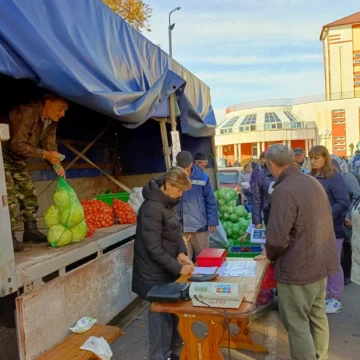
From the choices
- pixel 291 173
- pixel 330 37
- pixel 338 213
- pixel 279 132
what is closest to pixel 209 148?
pixel 338 213

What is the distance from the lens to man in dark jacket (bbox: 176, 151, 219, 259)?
16.6 feet

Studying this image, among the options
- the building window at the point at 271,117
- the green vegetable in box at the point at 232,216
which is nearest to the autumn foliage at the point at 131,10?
the green vegetable in box at the point at 232,216

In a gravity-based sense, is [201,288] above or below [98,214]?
below

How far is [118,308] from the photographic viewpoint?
14.1ft

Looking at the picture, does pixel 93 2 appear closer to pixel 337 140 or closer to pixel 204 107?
pixel 204 107

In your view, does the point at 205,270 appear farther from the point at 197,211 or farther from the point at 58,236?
the point at 197,211

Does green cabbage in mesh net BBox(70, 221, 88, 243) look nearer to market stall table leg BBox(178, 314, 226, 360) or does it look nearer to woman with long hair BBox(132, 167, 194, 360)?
woman with long hair BBox(132, 167, 194, 360)

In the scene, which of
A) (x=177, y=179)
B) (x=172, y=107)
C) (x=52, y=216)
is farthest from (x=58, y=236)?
(x=172, y=107)

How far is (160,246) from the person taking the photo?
124 inches

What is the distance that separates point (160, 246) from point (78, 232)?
1.09 metres

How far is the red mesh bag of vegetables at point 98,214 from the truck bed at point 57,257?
29 cm

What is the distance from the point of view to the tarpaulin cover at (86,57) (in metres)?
3.19

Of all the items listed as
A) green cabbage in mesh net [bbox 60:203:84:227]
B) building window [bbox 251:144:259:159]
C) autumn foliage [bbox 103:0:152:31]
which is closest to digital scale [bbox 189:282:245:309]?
green cabbage in mesh net [bbox 60:203:84:227]

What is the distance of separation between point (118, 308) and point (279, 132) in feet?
144
